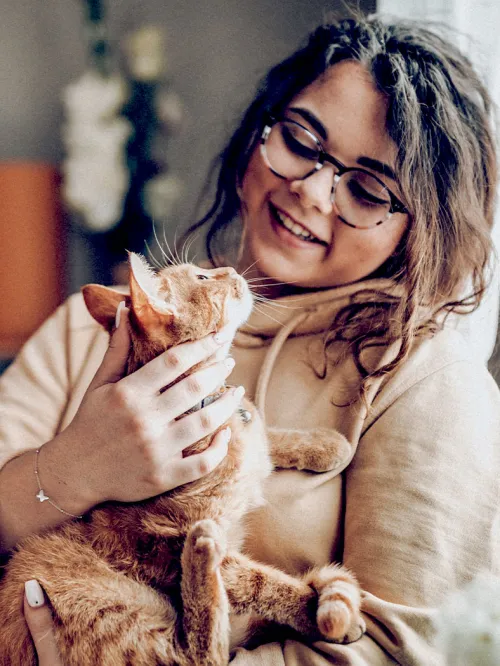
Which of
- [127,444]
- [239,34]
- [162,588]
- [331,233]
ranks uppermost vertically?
[239,34]

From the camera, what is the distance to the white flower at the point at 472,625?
0.79 meters

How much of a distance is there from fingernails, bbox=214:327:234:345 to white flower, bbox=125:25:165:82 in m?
1.68

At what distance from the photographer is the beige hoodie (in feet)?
2.81

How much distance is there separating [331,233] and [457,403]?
438 millimetres

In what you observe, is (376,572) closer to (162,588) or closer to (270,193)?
Result: (162,588)

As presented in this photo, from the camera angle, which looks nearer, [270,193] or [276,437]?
[276,437]

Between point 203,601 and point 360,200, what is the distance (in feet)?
2.63

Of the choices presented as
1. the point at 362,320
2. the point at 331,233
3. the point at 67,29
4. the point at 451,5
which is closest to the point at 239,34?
the point at 67,29

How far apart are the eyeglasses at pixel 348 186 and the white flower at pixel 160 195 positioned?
121 cm

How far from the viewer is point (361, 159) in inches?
44.6

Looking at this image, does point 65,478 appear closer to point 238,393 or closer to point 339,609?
point 238,393

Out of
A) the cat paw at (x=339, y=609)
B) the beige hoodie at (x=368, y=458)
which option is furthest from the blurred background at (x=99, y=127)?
the cat paw at (x=339, y=609)

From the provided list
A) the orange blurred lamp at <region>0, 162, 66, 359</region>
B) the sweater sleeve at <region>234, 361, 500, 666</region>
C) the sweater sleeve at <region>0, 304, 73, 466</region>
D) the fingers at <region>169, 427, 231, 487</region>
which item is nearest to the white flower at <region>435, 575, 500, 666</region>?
the sweater sleeve at <region>234, 361, 500, 666</region>

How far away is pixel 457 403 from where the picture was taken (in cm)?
97
